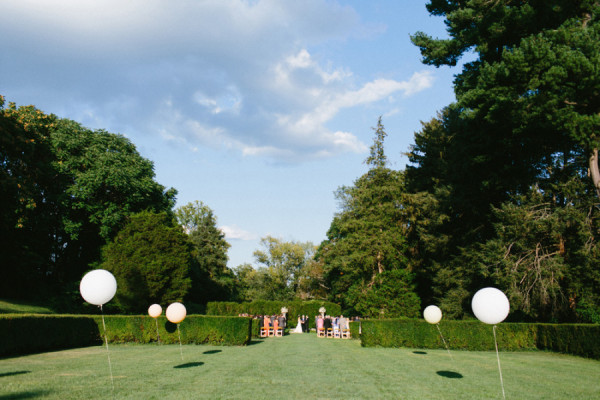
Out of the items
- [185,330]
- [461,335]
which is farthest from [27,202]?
[461,335]

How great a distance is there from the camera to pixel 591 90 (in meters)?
16.4

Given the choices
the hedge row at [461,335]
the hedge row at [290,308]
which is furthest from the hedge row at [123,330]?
the hedge row at [290,308]

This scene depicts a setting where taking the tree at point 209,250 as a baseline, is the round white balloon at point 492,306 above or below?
below

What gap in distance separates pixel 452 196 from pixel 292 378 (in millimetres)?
23686

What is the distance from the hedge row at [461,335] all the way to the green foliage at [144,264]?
19.7 meters

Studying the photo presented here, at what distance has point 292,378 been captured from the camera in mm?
9820

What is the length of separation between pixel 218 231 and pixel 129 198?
3092 cm

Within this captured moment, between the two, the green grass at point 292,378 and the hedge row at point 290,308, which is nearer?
the green grass at point 292,378

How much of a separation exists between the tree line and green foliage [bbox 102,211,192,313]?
5.1 inches

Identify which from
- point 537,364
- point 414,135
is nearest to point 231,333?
point 537,364

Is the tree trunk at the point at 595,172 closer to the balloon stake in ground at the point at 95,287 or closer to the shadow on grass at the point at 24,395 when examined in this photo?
the balloon stake in ground at the point at 95,287

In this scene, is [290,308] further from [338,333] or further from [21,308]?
[21,308]

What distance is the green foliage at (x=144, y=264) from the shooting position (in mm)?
31453

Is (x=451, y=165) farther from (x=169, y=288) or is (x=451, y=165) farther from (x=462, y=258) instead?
(x=169, y=288)
